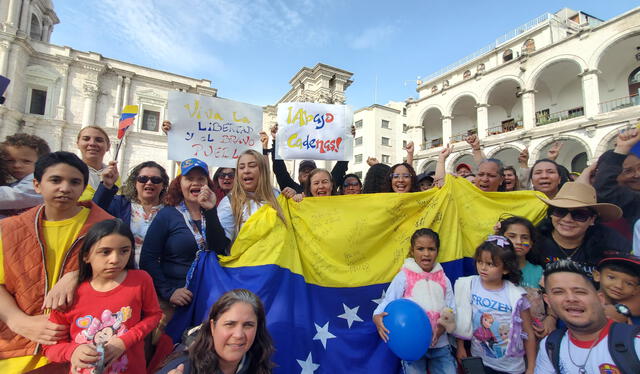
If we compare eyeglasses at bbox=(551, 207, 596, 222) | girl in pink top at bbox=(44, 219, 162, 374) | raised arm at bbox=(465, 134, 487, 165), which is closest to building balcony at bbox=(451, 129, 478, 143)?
raised arm at bbox=(465, 134, 487, 165)

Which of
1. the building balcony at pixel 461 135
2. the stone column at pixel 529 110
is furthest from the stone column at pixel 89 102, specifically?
the stone column at pixel 529 110

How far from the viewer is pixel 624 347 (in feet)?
5.39

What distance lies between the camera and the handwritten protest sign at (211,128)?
13.2ft

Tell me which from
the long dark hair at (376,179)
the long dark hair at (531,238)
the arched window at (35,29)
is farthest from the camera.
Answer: the arched window at (35,29)

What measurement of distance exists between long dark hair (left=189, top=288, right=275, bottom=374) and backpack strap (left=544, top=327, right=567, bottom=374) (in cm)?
188

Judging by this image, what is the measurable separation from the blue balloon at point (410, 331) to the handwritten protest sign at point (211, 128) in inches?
122

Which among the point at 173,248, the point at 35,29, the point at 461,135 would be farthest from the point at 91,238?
the point at 35,29

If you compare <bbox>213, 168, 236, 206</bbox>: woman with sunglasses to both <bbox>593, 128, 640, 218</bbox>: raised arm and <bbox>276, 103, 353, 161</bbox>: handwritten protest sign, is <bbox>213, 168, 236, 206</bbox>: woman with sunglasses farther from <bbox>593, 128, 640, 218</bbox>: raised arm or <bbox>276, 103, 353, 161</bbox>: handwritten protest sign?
<bbox>593, 128, 640, 218</bbox>: raised arm

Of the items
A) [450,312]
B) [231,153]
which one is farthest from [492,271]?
[231,153]

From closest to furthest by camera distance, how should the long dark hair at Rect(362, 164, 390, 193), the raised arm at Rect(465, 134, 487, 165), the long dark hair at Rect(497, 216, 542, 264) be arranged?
the long dark hair at Rect(497, 216, 542, 264)
the long dark hair at Rect(362, 164, 390, 193)
the raised arm at Rect(465, 134, 487, 165)

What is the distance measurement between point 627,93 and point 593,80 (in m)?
3.43

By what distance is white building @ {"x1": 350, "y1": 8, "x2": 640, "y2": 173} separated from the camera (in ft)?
51.6

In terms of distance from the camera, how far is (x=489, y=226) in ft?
11.3

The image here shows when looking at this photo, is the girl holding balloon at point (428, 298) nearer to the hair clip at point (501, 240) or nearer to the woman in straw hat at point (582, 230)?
the hair clip at point (501, 240)
